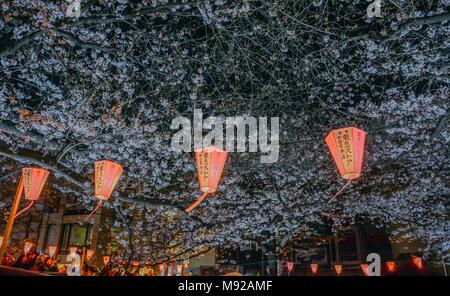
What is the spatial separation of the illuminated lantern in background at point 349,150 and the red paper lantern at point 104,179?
6.05 m

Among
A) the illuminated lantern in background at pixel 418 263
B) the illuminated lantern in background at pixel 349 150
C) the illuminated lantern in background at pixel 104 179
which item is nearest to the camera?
the illuminated lantern in background at pixel 349 150

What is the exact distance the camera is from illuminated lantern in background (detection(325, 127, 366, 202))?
780cm

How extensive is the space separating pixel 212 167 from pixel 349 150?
3376mm

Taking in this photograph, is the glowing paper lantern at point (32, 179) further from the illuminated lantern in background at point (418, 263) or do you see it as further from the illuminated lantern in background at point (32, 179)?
the illuminated lantern in background at point (418, 263)

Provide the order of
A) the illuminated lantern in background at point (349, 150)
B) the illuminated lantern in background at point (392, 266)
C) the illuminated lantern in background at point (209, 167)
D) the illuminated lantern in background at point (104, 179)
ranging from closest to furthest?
the illuminated lantern in background at point (349, 150) < the illuminated lantern in background at point (209, 167) < the illuminated lantern in background at point (104, 179) < the illuminated lantern in background at point (392, 266)

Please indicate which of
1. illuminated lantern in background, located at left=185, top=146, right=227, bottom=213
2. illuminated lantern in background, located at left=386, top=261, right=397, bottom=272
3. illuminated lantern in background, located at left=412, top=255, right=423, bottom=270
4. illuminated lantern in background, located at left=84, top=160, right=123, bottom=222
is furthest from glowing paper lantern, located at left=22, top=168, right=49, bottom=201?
illuminated lantern in background, located at left=412, top=255, right=423, bottom=270

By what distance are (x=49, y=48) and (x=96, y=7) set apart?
2.11m

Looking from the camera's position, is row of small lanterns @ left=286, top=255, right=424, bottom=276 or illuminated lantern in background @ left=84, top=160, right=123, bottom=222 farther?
row of small lanterns @ left=286, top=255, right=424, bottom=276

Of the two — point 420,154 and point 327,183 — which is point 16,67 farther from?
point 420,154

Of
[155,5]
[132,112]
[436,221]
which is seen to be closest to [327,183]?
[436,221]

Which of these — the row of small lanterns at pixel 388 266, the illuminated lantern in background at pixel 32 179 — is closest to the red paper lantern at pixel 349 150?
the illuminated lantern in background at pixel 32 179

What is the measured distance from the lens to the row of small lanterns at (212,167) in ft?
25.8

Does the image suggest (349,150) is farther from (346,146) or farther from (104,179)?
(104,179)

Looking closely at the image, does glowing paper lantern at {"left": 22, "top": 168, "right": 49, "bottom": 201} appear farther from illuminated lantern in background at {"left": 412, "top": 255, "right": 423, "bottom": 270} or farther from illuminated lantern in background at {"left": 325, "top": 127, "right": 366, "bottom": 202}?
illuminated lantern in background at {"left": 412, "top": 255, "right": 423, "bottom": 270}
